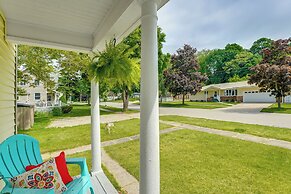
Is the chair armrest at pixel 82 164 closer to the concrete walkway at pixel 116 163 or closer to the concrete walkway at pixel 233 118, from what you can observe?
the concrete walkway at pixel 116 163

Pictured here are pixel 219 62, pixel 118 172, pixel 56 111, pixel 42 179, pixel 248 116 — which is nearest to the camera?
pixel 42 179

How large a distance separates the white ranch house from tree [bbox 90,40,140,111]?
296 mm

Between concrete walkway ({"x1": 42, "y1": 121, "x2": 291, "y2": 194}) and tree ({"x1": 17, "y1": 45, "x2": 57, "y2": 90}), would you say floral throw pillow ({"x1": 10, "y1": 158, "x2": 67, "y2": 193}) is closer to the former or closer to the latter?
concrete walkway ({"x1": 42, "y1": 121, "x2": 291, "y2": 194})

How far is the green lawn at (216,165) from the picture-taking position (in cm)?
287

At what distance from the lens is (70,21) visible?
2.65 meters

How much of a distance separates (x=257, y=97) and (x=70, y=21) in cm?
2704

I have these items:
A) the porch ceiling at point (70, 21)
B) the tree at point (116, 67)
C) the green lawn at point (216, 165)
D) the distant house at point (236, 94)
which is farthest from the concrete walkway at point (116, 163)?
the distant house at point (236, 94)

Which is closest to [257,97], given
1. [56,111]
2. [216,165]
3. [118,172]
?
[56,111]

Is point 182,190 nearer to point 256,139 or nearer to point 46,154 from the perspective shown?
point 46,154

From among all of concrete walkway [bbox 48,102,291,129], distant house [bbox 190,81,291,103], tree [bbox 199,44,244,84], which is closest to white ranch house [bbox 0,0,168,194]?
concrete walkway [bbox 48,102,291,129]

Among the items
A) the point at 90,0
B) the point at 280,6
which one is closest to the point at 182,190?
the point at 90,0

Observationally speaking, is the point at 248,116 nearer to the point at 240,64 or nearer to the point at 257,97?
the point at 257,97

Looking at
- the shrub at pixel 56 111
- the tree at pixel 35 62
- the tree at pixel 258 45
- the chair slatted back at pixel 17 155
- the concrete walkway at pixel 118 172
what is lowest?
the concrete walkway at pixel 118 172

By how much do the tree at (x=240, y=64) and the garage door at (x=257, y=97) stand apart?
44.7 feet
